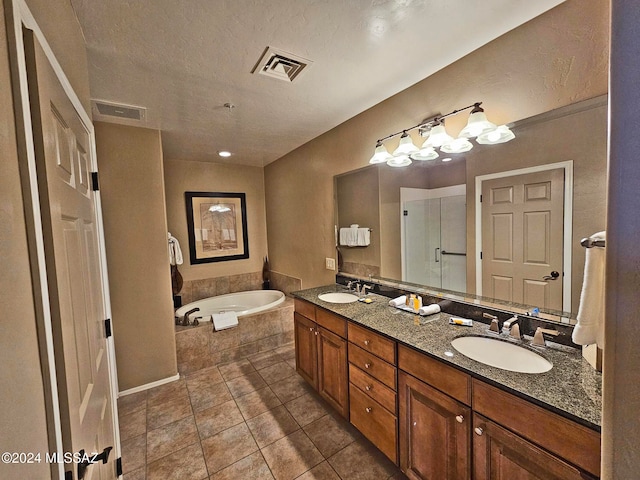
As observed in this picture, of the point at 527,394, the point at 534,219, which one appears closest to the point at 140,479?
the point at 527,394

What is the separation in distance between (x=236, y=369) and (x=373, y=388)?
177 centimetres

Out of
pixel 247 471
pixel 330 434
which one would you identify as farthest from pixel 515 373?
pixel 247 471

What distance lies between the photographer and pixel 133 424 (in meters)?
2.11

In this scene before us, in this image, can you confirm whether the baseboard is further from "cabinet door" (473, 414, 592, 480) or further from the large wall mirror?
"cabinet door" (473, 414, 592, 480)

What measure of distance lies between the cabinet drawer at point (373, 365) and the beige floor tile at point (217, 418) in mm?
1076

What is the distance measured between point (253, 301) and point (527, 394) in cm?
369

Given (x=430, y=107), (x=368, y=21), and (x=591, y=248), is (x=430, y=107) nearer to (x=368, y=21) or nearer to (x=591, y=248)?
(x=368, y=21)

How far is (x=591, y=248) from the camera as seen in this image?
98cm

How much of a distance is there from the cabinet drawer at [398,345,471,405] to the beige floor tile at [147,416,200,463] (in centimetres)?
160

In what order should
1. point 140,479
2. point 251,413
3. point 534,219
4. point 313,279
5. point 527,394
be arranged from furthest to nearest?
point 313,279 < point 251,413 < point 140,479 < point 534,219 < point 527,394

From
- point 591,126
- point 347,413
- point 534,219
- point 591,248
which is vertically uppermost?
point 591,126

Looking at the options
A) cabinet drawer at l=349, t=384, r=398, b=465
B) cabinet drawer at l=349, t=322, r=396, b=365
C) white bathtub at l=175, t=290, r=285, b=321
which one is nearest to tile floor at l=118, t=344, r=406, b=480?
cabinet drawer at l=349, t=384, r=398, b=465

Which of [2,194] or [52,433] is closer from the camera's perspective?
[2,194]

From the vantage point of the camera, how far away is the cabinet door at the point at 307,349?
224cm
